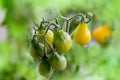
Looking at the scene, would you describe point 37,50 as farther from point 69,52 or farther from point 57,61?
point 69,52

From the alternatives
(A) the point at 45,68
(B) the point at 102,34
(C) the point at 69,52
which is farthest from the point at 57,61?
(B) the point at 102,34

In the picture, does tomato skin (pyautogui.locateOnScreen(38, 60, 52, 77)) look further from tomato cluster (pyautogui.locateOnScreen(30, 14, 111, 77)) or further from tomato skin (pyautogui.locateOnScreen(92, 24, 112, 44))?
tomato skin (pyautogui.locateOnScreen(92, 24, 112, 44))

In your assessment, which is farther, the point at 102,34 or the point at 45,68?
the point at 102,34

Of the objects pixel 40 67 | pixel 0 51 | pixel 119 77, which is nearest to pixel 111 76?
pixel 119 77

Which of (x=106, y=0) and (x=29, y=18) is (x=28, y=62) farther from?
(x=106, y=0)

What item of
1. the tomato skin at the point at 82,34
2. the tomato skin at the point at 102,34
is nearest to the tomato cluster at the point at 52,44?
the tomato skin at the point at 82,34

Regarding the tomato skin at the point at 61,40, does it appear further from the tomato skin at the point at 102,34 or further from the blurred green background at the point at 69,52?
the tomato skin at the point at 102,34
